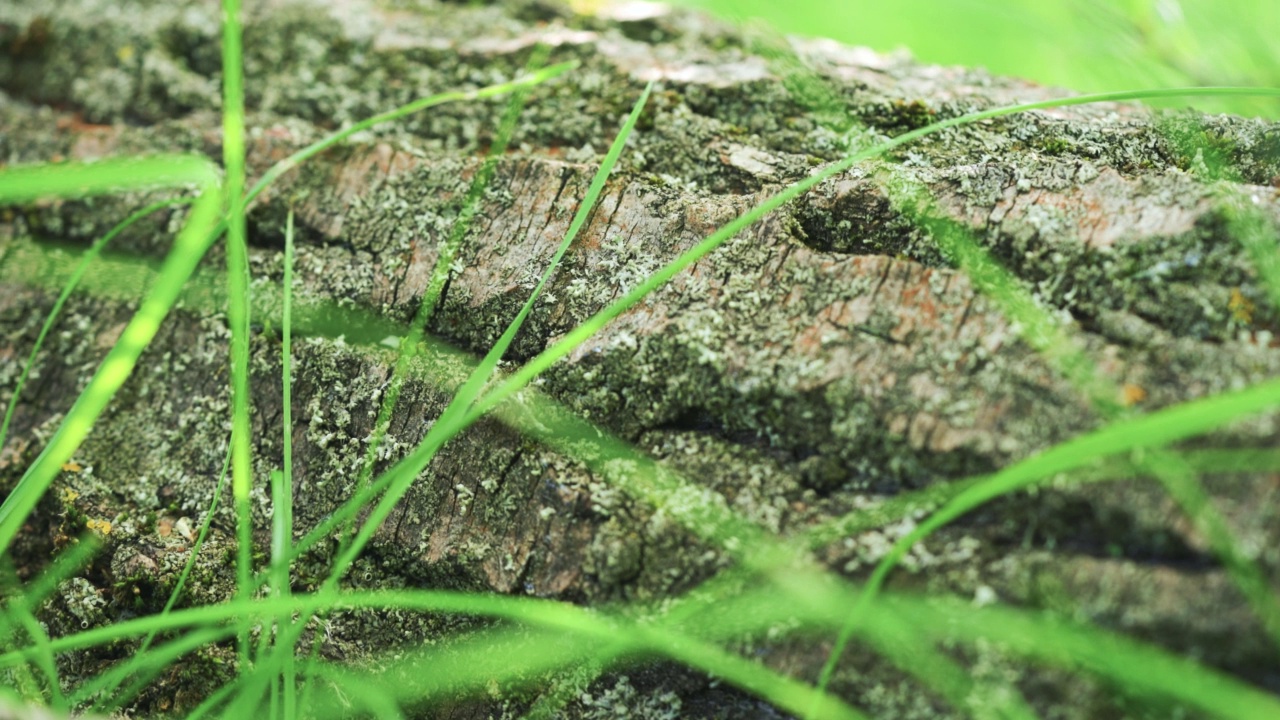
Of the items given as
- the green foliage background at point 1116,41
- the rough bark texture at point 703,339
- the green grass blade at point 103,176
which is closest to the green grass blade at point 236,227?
the green grass blade at point 103,176

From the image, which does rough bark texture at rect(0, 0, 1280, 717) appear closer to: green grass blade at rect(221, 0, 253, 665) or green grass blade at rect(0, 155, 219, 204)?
green grass blade at rect(221, 0, 253, 665)

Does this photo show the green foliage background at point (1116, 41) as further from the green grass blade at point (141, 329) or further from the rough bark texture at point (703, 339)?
the green grass blade at point (141, 329)

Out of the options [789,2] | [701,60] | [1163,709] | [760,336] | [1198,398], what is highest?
[789,2]

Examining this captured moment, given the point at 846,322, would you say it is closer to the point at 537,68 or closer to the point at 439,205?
the point at 439,205

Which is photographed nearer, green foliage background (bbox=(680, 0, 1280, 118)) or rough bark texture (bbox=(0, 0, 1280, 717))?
rough bark texture (bbox=(0, 0, 1280, 717))

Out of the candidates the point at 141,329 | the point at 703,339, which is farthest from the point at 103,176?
the point at 703,339

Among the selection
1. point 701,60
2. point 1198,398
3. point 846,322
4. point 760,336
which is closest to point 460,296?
point 760,336

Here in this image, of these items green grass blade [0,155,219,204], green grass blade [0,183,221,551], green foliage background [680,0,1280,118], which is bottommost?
green grass blade [0,183,221,551]

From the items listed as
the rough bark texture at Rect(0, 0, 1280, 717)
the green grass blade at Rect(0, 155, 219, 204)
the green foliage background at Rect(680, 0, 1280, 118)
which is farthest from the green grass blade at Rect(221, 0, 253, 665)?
the green foliage background at Rect(680, 0, 1280, 118)

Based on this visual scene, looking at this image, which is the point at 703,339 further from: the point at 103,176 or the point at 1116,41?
the point at 1116,41

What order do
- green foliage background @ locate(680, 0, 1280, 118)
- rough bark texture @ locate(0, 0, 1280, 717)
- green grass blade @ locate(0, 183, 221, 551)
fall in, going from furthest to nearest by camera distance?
green foliage background @ locate(680, 0, 1280, 118), rough bark texture @ locate(0, 0, 1280, 717), green grass blade @ locate(0, 183, 221, 551)
